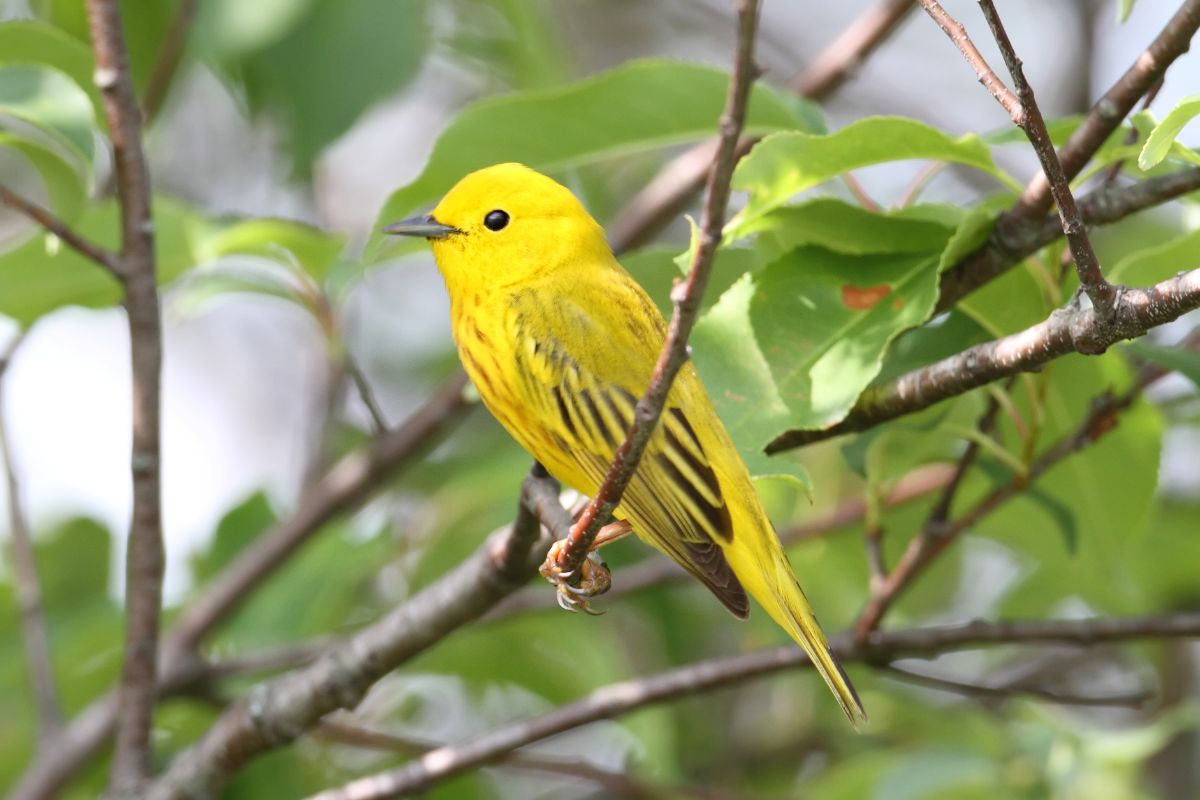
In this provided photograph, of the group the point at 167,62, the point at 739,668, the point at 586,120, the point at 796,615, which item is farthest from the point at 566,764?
the point at 167,62

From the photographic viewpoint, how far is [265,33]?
2631 millimetres

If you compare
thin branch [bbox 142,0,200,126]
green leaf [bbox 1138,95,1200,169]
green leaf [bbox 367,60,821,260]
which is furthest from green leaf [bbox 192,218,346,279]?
green leaf [bbox 1138,95,1200,169]

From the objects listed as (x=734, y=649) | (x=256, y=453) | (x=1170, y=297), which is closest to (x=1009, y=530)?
(x=1170, y=297)

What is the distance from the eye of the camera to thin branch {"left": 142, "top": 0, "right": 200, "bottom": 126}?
3.02 m

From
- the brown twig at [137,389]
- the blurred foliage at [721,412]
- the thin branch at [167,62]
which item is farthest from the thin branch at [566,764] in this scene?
the thin branch at [167,62]

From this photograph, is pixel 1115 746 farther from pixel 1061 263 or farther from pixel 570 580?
pixel 570 580

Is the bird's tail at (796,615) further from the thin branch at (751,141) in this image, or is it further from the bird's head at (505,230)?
the thin branch at (751,141)

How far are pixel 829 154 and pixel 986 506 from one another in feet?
2.23

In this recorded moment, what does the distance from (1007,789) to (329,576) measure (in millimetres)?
1381

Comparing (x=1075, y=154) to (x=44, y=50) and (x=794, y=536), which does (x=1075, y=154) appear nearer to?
(x=44, y=50)

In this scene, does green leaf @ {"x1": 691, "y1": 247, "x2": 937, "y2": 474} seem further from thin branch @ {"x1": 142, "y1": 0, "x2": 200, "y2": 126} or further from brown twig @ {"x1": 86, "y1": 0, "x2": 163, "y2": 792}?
thin branch @ {"x1": 142, "y1": 0, "x2": 200, "y2": 126}

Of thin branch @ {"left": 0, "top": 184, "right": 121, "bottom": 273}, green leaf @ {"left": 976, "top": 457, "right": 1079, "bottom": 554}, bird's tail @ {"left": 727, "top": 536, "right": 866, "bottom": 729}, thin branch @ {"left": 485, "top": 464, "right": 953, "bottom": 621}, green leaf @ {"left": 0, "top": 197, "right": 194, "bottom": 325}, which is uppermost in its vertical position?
thin branch @ {"left": 0, "top": 184, "right": 121, "bottom": 273}

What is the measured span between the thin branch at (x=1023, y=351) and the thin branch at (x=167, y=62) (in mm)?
1706

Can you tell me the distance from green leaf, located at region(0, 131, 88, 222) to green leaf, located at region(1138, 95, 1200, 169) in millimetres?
1474
